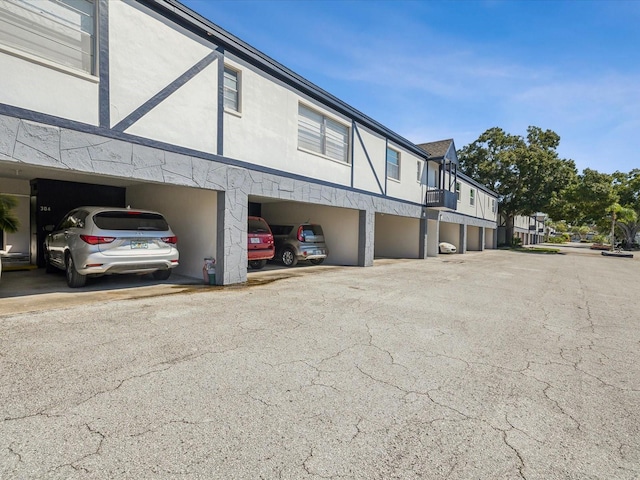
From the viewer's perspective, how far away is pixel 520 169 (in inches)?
1366

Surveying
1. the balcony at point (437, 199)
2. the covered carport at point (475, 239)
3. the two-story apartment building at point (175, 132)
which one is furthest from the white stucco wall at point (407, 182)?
the covered carport at point (475, 239)

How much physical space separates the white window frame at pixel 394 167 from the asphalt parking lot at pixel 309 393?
34.8 ft

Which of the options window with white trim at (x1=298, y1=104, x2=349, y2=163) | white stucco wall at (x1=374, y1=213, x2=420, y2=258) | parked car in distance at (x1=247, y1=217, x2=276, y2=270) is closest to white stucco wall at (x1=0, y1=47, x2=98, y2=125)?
parked car in distance at (x1=247, y1=217, x2=276, y2=270)

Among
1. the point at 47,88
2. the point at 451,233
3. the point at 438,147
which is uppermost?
the point at 438,147

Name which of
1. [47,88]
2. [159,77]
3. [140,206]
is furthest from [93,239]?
[140,206]

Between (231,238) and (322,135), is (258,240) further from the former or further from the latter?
(322,135)

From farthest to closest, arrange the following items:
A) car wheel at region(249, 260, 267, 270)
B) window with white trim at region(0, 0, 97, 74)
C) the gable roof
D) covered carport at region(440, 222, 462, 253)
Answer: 1. covered carport at region(440, 222, 462, 253)
2. the gable roof
3. car wheel at region(249, 260, 267, 270)
4. window with white trim at region(0, 0, 97, 74)

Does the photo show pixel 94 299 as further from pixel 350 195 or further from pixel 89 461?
pixel 350 195

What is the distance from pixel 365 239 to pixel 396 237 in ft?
23.2

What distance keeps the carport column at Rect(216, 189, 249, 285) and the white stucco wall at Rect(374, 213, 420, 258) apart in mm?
11559

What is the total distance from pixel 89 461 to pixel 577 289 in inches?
475

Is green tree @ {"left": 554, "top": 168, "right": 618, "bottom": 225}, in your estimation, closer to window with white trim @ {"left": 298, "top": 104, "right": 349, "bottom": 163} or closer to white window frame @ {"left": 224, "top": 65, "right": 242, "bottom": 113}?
window with white trim @ {"left": 298, "top": 104, "right": 349, "bottom": 163}

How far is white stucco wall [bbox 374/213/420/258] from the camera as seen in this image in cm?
1916

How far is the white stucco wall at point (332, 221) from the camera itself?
14.1 metres
